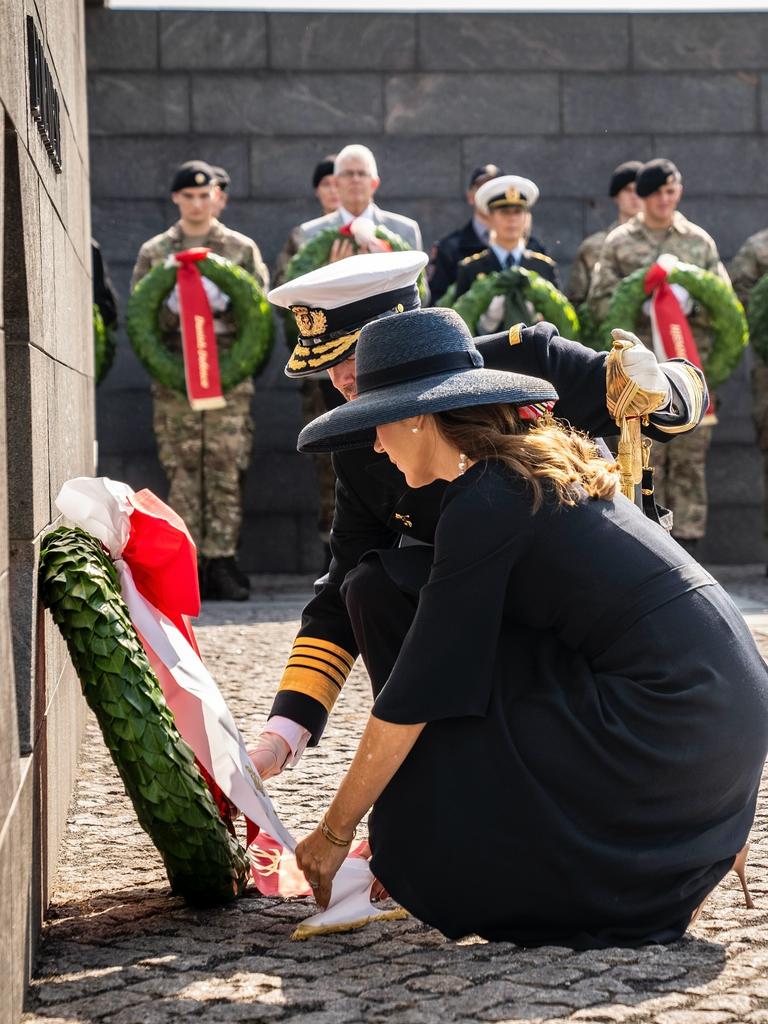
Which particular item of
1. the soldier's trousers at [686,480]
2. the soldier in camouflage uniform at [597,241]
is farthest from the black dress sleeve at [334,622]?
the soldier in camouflage uniform at [597,241]

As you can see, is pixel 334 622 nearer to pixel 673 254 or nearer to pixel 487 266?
pixel 487 266

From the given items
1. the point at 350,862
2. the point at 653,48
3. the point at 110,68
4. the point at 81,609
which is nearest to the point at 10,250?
the point at 81,609

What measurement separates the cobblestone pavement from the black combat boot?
18.3ft

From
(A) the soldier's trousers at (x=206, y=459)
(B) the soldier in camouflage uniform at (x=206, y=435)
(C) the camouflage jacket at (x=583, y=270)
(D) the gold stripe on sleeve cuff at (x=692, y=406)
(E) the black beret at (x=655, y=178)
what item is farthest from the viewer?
(C) the camouflage jacket at (x=583, y=270)

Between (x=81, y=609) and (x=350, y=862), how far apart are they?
2.47 feet

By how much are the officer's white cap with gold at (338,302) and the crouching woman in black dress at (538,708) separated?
576mm

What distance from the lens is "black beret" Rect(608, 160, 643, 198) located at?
426 inches

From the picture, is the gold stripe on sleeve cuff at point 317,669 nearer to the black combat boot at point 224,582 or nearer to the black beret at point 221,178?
the black combat boot at point 224,582

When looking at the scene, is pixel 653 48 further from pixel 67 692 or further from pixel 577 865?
pixel 577 865

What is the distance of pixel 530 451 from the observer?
10.2 ft

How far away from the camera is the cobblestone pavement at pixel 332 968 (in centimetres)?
281

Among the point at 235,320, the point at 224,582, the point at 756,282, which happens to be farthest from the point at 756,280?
the point at 224,582

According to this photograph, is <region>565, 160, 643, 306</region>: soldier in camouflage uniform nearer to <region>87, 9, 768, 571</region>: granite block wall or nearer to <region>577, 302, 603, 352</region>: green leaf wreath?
<region>577, 302, 603, 352</region>: green leaf wreath

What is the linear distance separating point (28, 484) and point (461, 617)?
0.98 meters
